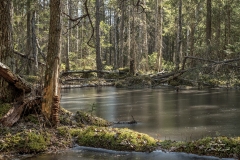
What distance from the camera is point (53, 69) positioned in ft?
23.2

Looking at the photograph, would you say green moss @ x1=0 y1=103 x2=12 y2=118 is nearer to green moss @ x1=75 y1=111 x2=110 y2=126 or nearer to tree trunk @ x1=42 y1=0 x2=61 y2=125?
tree trunk @ x1=42 y1=0 x2=61 y2=125

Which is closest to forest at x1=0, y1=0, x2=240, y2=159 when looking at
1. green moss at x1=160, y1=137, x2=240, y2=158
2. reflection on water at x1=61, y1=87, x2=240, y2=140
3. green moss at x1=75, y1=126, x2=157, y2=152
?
green moss at x1=75, y1=126, x2=157, y2=152

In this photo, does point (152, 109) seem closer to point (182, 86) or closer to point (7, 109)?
point (7, 109)

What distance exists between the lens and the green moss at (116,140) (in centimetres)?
618

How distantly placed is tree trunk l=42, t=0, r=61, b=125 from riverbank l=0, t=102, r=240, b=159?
304 mm

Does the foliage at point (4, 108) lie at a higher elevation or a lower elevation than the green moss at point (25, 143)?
higher

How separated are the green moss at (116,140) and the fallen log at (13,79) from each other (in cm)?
178

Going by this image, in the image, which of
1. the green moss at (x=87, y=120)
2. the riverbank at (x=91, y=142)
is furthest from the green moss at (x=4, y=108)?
the green moss at (x=87, y=120)

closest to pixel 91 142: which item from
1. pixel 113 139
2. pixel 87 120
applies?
pixel 113 139

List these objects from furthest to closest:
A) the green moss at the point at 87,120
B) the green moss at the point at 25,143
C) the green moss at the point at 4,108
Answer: the green moss at the point at 87,120
the green moss at the point at 4,108
the green moss at the point at 25,143

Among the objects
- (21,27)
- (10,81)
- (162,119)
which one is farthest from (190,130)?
(21,27)

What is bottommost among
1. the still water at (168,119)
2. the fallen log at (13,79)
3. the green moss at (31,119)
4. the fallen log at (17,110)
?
the still water at (168,119)

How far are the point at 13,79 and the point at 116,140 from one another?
2809 millimetres

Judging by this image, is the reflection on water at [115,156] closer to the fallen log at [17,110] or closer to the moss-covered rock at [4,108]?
the fallen log at [17,110]
